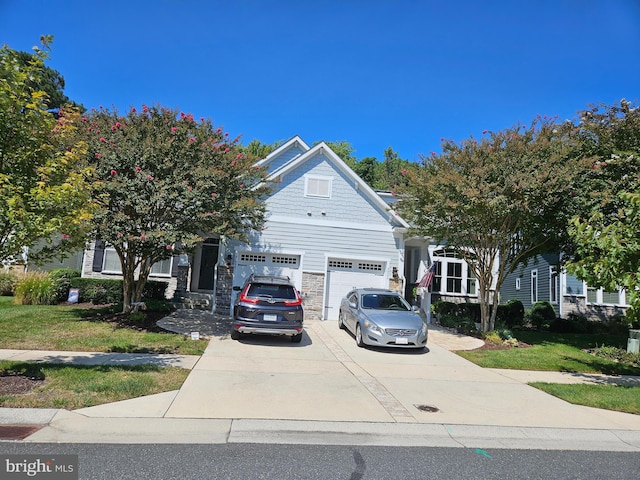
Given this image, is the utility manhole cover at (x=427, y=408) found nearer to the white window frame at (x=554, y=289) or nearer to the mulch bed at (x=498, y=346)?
the mulch bed at (x=498, y=346)

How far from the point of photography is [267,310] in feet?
34.6

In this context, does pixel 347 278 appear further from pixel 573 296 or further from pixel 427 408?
pixel 573 296

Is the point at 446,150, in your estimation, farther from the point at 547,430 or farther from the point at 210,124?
the point at 547,430

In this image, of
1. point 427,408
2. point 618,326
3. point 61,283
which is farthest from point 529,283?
point 61,283

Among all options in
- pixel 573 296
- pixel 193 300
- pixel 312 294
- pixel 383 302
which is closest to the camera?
pixel 383 302

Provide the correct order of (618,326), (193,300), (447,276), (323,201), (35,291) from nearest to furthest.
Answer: (35,291)
(193,300)
(323,201)
(618,326)
(447,276)

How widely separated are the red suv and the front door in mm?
7174

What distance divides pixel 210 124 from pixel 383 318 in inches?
297

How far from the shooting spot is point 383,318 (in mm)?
11180

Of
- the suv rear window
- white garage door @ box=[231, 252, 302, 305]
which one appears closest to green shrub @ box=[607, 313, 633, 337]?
white garage door @ box=[231, 252, 302, 305]

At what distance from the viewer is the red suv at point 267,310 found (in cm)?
1054

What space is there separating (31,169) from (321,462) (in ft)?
19.7

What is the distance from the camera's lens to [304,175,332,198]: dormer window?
54.6 feet

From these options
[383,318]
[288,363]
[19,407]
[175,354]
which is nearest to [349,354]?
[383,318]
